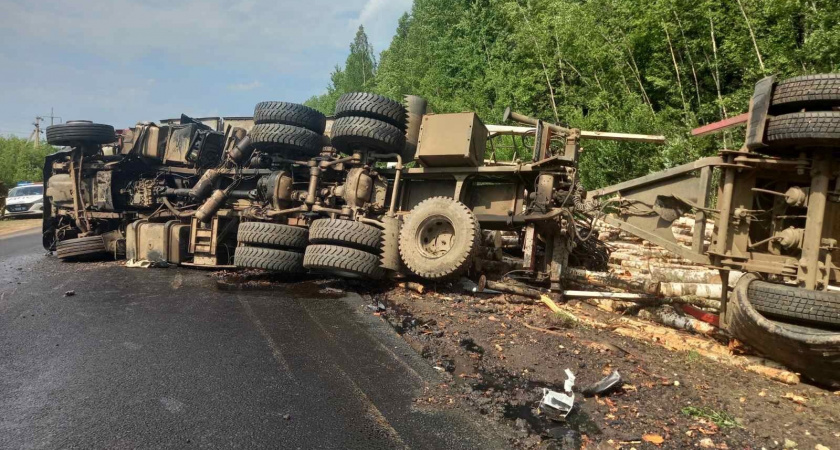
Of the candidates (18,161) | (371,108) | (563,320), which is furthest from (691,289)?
(18,161)

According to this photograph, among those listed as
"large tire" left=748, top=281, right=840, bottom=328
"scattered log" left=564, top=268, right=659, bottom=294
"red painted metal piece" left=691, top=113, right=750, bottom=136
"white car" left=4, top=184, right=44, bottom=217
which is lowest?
"white car" left=4, top=184, right=44, bottom=217

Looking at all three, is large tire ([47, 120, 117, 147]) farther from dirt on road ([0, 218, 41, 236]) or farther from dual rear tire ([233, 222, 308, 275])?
dirt on road ([0, 218, 41, 236])

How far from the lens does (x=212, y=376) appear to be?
382 centimetres

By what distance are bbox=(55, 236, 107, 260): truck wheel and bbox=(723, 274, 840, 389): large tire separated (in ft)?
35.9

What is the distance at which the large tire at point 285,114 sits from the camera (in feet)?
27.9

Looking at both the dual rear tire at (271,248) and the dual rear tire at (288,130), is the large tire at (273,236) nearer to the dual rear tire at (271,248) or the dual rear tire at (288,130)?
the dual rear tire at (271,248)

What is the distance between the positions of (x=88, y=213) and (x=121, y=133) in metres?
1.93

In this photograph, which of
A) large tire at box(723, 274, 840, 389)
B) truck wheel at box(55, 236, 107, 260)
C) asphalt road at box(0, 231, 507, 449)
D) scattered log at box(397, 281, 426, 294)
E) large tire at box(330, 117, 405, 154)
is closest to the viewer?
asphalt road at box(0, 231, 507, 449)

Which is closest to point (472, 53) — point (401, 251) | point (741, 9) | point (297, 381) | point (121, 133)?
point (741, 9)

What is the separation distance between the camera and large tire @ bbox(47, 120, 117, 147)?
1041 centimetres

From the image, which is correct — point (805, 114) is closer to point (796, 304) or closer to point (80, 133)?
point (796, 304)

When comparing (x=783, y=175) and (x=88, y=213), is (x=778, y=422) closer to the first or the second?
(x=783, y=175)

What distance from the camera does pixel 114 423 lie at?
10.0 feet

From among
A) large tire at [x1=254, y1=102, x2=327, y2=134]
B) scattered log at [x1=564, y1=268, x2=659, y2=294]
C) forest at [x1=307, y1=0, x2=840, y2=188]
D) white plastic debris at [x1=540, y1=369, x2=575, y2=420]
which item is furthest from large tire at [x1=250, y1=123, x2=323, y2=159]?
forest at [x1=307, y1=0, x2=840, y2=188]
